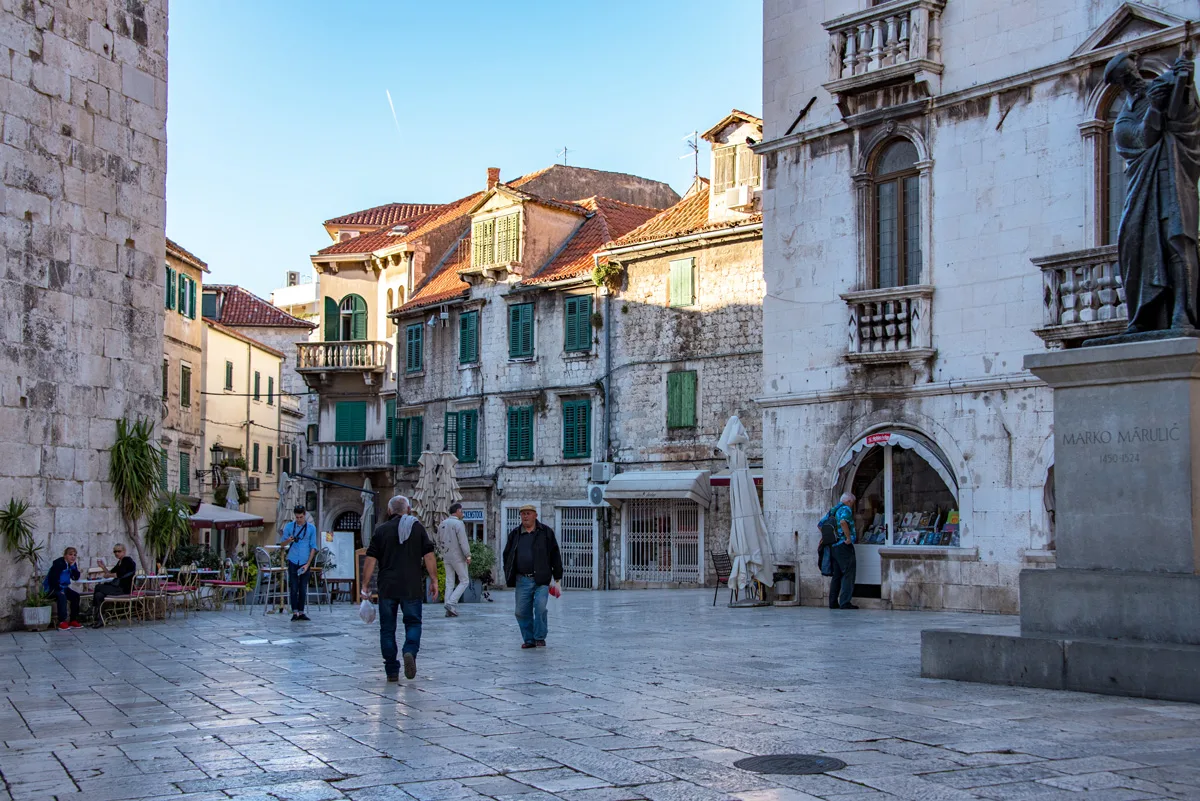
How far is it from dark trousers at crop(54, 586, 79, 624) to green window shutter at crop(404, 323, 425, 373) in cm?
2473

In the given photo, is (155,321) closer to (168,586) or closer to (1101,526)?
(168,586)

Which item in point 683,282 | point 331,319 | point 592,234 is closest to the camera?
point 683,282

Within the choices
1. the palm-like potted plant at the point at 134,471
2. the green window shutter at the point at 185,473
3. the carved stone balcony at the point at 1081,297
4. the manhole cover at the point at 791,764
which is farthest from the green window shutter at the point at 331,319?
the manhole cover at the point at 791,764

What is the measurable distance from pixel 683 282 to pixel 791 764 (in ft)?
89.7

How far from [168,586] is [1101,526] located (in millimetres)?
14610

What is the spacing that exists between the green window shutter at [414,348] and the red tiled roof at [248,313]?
16353mm

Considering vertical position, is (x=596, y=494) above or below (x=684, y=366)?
below

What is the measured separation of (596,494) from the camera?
34812mm

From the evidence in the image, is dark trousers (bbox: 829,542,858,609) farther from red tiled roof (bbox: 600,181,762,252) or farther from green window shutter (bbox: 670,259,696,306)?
green window shutter (bbox: 670,259,696,306)

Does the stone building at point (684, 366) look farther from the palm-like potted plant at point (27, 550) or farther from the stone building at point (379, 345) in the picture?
the palm-like potted plant at point (27, 550)

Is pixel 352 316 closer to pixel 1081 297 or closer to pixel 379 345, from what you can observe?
pixel 379 345

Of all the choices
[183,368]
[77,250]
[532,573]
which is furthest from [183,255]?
[532,573]

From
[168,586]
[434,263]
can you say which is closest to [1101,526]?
[168,586]

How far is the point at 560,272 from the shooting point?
37500mm
